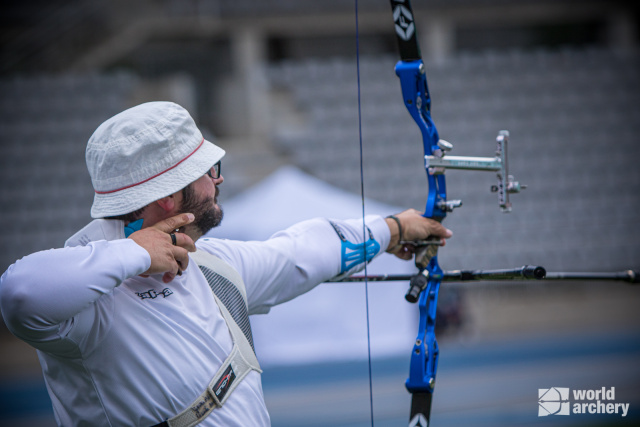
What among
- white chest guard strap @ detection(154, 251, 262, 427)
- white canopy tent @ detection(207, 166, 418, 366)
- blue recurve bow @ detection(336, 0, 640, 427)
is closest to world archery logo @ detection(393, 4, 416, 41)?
blue recurve bow @ detection(336, 0, 640, 427)

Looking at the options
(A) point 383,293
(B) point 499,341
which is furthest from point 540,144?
(A) point 383,293

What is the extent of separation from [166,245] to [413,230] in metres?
0.62

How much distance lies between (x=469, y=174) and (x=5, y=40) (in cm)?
528

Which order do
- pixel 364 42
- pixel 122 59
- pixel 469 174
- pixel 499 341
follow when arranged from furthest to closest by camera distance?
pixel 364 42 < pixel 122 59 < pixel 469 174 < pixel 499 341

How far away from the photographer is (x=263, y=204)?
441 cm

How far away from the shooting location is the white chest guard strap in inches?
43.2

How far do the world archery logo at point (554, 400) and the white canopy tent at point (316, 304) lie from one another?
4.45 feet

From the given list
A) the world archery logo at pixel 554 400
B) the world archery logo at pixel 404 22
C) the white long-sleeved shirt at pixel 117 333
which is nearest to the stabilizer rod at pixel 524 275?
the white long-sleeved shirt at pixel 117 333

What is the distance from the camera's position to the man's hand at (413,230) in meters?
1.51

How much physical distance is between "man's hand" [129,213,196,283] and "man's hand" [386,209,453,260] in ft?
1.77

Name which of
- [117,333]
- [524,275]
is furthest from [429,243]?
[117,333]

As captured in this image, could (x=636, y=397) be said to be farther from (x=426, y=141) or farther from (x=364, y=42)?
(x=364, y=42)

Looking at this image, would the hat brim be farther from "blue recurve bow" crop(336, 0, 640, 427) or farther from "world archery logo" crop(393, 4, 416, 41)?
"world archery logo" crop(393, 4, 416, 41)

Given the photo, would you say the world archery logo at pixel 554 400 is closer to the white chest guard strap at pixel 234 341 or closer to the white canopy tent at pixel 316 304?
the white canopy tent at pixel 316 304
